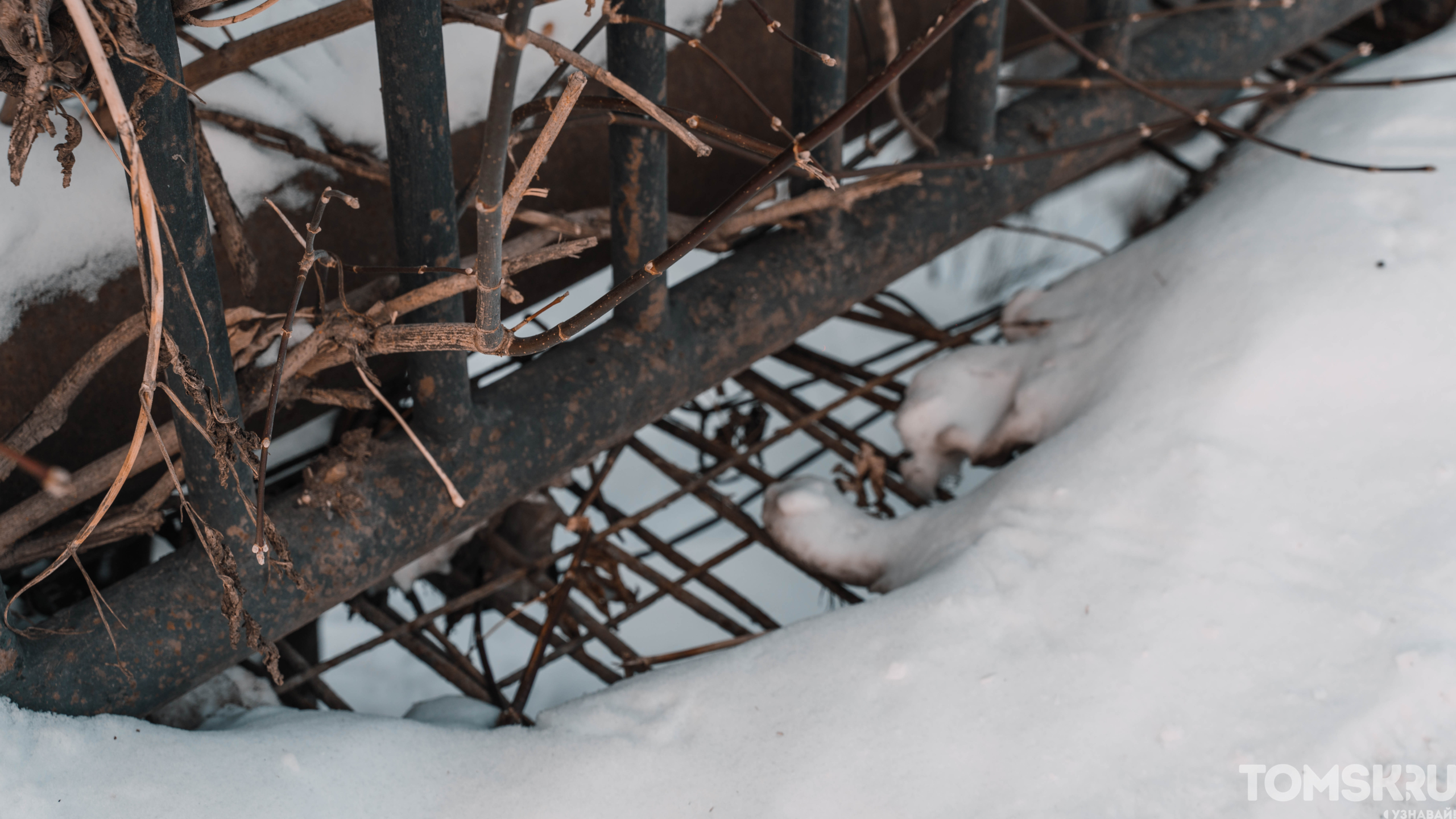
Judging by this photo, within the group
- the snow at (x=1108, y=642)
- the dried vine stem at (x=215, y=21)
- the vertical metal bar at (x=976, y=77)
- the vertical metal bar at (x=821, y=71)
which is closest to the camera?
the dried vine stem at (x=215, y=21)

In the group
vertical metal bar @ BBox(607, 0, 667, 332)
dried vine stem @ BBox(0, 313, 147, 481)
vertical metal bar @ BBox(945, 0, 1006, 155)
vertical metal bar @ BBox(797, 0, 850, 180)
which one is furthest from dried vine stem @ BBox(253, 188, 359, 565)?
vertical metal bar @ BBox(945, 0, 1006, 155)

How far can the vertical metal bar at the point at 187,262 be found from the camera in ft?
1.50

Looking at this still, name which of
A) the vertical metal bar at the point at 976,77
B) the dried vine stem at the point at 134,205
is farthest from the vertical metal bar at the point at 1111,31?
the dried vine stem at the point at 134,205

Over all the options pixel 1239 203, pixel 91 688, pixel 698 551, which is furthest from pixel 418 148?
pixel 698 551

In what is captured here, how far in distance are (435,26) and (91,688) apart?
0.43 m

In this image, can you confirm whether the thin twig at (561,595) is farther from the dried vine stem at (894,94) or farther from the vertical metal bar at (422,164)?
the dried vine stem at (894,94)

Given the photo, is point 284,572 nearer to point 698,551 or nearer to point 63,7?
point 63,7

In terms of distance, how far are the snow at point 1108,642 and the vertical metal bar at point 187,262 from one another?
0.51 feet

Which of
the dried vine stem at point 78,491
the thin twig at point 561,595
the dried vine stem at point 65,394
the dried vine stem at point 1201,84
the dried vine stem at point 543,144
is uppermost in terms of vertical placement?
the dried vine stem at point 543,144

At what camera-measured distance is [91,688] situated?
562mm

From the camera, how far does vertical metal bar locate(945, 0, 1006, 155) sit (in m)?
0.84

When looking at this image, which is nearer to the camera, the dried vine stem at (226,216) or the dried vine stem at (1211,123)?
the dried vine stem at (226,216)

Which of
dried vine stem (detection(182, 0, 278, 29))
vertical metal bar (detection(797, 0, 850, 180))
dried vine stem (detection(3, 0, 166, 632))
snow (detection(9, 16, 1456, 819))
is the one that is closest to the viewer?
dried vine stem (detection(3, 0, 166, 632))

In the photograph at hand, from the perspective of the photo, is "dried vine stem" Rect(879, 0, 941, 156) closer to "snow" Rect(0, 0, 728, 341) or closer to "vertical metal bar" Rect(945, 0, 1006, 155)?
"vertical metal bar" Rect(945, 0, 1006, 155)
